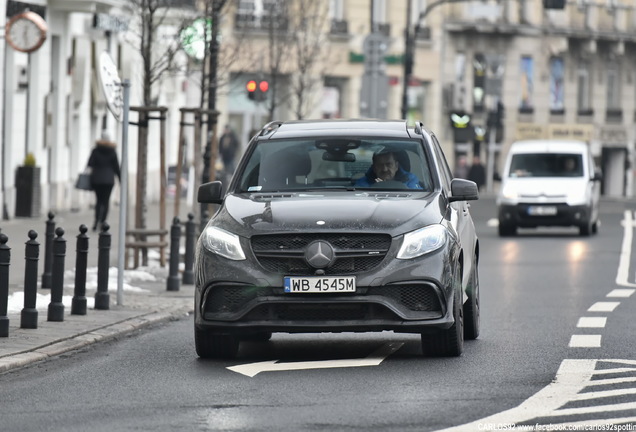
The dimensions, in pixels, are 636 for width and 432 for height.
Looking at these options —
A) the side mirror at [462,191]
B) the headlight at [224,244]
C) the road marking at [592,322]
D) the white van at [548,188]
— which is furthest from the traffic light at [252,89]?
the headlight at [224,244]

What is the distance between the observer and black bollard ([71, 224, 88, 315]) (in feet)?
53.3

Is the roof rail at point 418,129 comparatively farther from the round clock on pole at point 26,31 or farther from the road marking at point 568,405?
the round clock on pole at point 26,31

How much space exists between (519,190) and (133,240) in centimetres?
1401

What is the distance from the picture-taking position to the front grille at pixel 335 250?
12125mm

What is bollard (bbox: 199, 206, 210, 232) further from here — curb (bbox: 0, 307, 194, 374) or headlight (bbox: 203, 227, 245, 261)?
headlight (bbox: 203, 227, 245, 261)

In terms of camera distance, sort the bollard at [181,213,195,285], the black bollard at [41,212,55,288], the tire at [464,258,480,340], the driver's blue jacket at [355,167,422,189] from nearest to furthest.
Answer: the driver's blue jacket at [355,167,422,189] → the tire at [464,258,480,340] → the black bollard at [41,212,55,288] → the bollard at [181,213,195,285]

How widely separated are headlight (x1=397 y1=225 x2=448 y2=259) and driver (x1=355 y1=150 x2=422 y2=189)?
106 centimetres

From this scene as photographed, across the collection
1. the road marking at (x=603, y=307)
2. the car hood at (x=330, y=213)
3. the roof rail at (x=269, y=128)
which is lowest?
the road marking at (x=603, y=307)

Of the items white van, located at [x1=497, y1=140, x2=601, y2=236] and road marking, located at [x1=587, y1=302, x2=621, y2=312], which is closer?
road marking, located at [x1=587, y1=302, x2=621, y2=312]

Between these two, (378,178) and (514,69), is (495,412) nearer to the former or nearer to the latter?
(378,178)

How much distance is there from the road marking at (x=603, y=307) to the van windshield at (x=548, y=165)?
18.1 m

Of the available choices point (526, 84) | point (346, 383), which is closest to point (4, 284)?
point (346, 383)

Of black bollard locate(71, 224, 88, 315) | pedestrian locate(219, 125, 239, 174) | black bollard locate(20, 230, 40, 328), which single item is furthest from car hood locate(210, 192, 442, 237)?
pedestrian locate(219, 125, 239, 174)

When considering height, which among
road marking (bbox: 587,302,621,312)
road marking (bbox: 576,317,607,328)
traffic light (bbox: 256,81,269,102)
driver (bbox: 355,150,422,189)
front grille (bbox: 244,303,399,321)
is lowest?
road marking (bbox: 587,302,621,312)
